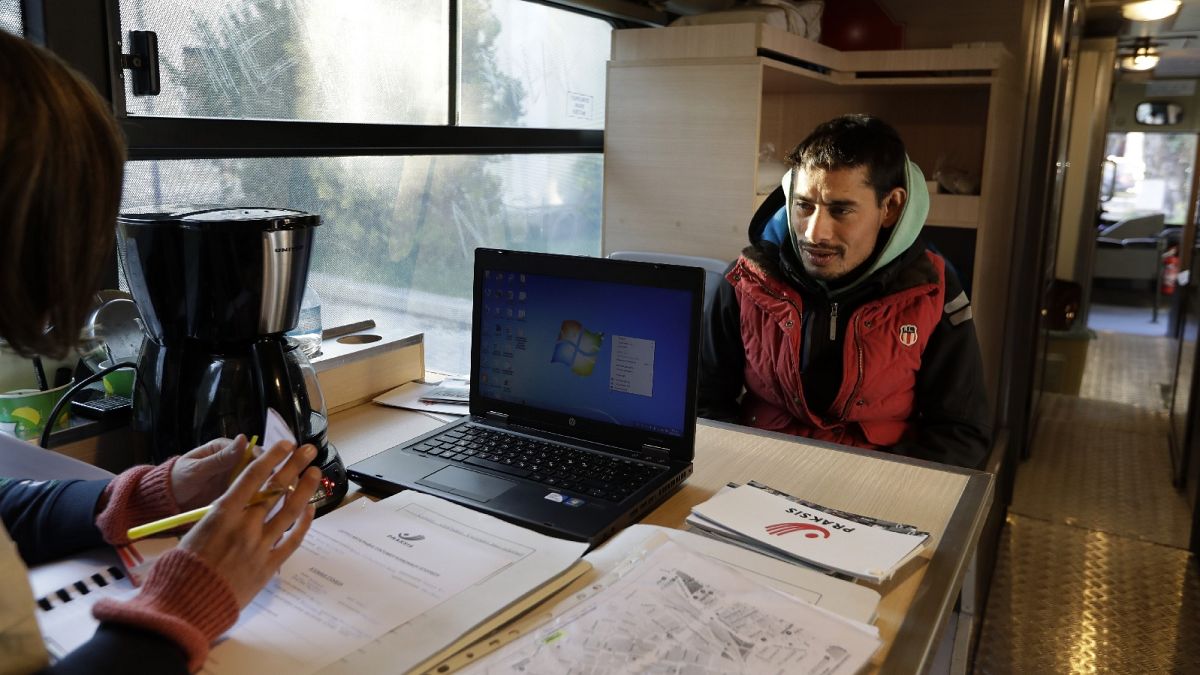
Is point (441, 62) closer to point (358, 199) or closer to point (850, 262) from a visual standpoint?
point (358, 199)

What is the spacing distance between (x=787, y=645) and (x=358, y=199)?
1512mm

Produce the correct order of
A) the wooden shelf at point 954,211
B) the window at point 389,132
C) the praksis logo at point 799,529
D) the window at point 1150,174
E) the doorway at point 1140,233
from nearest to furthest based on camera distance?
the praksis logo at point 799,529 < the window at point 389,132 < the wooden shelf at point 954,211 < the doorway at point 1140,233 < the window at point 1150,174

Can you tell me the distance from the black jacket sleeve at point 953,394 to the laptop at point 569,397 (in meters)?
0.76

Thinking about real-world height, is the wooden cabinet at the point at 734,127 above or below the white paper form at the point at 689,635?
above

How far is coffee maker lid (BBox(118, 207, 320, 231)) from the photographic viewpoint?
1.07m

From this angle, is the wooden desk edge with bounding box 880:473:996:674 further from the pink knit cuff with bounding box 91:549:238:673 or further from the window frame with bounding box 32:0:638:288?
the window frame with bounding box 32:0:638:288

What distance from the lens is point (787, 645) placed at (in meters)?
0.79

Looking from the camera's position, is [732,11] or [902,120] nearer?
[732,11]

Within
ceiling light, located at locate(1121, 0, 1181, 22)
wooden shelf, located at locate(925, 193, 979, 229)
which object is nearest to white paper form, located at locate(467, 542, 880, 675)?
wooden shelf, located at locate(925, 193, 979, 229)

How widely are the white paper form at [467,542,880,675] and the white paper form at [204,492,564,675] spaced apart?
11cm

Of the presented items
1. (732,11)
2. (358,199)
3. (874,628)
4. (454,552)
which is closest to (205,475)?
(454,552)

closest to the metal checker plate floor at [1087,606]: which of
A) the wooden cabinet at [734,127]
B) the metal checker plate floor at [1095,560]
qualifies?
the metal checker plate floor at [1095,560]

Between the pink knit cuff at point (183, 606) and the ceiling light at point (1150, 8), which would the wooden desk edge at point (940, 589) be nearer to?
the pink knit cuff at point (183, 606)

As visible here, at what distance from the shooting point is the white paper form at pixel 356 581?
2.54 feet
